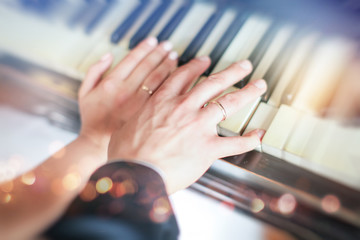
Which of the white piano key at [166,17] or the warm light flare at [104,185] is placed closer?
the warm light flare at [104,185]

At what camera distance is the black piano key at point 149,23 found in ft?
2.52

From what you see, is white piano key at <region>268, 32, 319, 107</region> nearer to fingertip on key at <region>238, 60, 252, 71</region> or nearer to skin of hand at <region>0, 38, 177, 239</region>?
fingertip on key at <region>238, 60, 252, 71</region>

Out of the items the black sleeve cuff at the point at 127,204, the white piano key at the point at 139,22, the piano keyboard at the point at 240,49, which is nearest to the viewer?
the black sleeve cuff at the point at 127,204

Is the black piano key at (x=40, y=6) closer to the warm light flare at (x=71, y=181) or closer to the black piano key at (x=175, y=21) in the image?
the black piano key at (x=175, y=21)

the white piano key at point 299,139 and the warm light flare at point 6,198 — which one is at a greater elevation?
the white piano key at point 299,139

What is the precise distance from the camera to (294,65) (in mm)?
669

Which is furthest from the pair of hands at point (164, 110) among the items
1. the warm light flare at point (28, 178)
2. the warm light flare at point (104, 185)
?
the warm light flare at point (28, 178)

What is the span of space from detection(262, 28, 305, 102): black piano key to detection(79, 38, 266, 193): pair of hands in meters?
0.03

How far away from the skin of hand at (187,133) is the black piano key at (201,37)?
0.38 feet

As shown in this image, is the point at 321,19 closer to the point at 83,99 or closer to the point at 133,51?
the point at 133,51

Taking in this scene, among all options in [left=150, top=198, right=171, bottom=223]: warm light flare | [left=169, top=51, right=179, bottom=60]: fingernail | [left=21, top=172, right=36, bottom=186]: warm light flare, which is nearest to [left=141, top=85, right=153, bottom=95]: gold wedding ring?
[left=169, top=51, right=179, bottom=60]: fingernail

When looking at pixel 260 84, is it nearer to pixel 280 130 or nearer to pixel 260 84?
pixel 260 84

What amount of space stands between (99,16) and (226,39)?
381 millimetres

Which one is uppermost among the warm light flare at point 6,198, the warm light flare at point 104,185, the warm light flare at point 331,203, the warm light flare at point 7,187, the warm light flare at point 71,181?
the warm light flare at point 331,203
